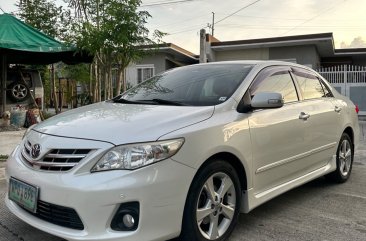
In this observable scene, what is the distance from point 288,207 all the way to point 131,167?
91.4 inches

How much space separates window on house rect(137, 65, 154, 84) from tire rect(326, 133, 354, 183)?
15398mm

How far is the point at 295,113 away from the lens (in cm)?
430

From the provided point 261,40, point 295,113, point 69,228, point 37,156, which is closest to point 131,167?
point 69,228

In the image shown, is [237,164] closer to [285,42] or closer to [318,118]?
[318,118]

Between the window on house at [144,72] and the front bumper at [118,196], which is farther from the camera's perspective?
the window on house at [144,72]

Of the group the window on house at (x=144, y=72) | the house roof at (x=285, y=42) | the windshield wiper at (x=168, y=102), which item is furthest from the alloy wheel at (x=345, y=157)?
the window on house at (x=144, y=72)

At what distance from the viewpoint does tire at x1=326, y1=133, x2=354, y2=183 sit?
5.36 meters

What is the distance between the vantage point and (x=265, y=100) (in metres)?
3.67

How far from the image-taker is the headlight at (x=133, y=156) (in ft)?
9.15

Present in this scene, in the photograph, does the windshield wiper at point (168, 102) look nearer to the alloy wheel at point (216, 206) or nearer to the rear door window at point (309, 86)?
the alloy wheel at point (216, 206)

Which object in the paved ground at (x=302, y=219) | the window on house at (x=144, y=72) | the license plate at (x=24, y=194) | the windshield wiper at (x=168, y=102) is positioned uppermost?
the window on house at (x=144, y=72)

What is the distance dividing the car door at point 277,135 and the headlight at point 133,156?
1072 millimetres

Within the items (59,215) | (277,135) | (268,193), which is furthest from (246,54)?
(59,215)

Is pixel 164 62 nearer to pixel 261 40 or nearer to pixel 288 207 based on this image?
pixel 261 40
